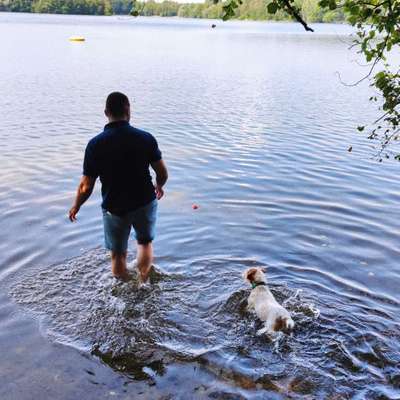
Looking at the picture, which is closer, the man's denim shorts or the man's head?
the man's head

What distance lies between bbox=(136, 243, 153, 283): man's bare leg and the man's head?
187cm

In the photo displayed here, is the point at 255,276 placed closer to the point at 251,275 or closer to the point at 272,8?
the point at 251,275

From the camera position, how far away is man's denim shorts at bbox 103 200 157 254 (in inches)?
260

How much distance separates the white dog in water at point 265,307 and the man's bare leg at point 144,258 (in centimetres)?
140

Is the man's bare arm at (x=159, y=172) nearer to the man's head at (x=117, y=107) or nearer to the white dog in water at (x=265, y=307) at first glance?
the man's head at (x=117, y=107)

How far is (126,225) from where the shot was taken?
21.9 feet

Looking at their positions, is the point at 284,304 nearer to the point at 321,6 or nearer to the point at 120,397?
the point at 120,397

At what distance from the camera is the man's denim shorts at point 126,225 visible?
21.6 feet

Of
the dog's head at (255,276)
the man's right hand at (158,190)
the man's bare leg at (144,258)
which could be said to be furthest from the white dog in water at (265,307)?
the man's right hand at (158,190)

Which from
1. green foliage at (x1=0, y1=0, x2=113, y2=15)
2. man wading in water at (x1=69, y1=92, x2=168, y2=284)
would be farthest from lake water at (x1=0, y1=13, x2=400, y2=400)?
green foliage at (x1=0, y1=0, x2=113, y2=15)

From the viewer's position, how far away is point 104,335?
20.5 ft

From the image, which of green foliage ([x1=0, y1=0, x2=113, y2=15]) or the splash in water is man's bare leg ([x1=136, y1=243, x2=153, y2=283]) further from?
green foliage ([x1=0, y1=0, x2=113, y2=15])

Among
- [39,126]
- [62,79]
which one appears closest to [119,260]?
[39,126]

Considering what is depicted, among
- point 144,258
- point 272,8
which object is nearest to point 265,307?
point 144,258
